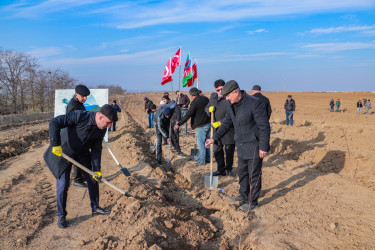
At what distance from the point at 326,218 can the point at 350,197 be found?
4.33ft

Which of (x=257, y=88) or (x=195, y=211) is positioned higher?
(x=257, y=88)

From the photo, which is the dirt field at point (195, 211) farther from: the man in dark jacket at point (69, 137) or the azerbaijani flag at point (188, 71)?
the azerbaijani flag at point (188, 71)

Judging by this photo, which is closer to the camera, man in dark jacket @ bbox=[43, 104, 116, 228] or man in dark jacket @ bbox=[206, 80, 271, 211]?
man in dark jacket @ bbox=[43, 104, 116, 228]

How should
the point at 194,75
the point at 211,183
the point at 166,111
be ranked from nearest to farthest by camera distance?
the point at 211,183, the point at 166,111, the point at 194,75

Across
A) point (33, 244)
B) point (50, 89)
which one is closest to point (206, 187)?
point (33, 244)

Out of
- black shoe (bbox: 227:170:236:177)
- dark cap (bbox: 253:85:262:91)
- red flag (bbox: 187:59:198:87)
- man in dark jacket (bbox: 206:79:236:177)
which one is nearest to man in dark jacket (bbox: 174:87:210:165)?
man in dark jacket (bbox: 206:79:236:177)

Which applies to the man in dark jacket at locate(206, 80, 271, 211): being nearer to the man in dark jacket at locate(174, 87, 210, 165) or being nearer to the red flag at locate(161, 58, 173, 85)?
the man in dark jacket at locate(174, 87, 210, 165)

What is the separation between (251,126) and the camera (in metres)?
4.59

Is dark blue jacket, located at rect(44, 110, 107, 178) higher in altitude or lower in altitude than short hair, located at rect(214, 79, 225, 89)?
lower

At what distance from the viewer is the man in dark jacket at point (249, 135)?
14.4ft

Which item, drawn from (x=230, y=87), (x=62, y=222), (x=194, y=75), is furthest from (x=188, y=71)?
(x=62, y=222)

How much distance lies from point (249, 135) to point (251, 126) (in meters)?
0.15

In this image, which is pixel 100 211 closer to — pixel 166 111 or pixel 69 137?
pixel 69 137

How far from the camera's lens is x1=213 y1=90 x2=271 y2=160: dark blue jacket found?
14.4ft
